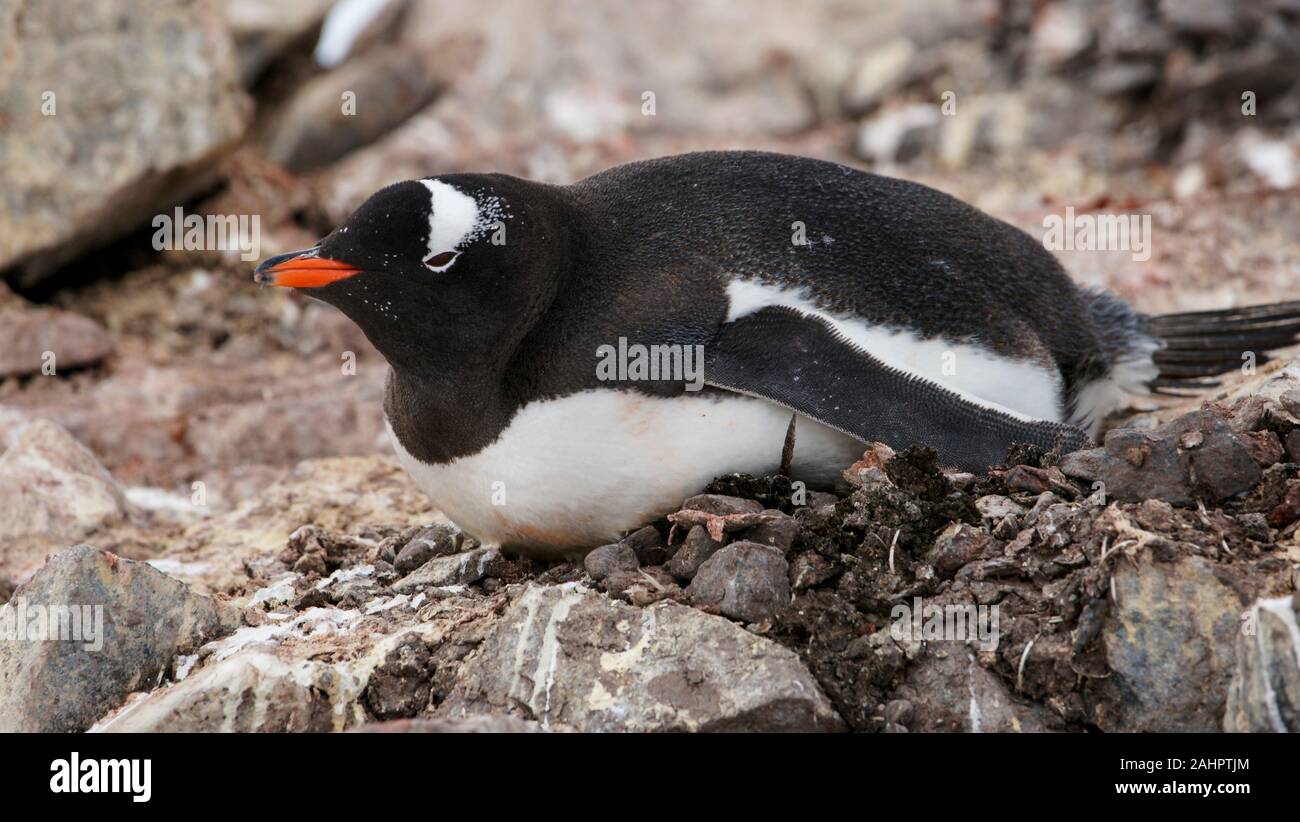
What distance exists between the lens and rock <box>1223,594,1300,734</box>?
2816 mm

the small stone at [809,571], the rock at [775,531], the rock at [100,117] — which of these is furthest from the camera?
the rock at [100,117]

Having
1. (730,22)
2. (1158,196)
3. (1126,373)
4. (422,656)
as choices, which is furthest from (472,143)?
(422,656)

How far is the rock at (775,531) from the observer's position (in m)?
3.58

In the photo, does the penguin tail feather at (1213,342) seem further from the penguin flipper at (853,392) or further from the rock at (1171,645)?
the rock at (1171,645)

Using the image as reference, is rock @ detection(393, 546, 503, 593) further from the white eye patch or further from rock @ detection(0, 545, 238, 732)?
the white eye patch

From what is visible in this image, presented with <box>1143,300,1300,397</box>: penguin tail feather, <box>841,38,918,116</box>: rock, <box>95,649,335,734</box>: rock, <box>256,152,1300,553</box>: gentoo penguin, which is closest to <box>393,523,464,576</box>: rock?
<box>256,152,1300,553</box>: gentoo penguin

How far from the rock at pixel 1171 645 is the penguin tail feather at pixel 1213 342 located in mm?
1971

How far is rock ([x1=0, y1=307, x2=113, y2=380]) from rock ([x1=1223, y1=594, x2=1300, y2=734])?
5504 millimetres

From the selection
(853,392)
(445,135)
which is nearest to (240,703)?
(853,392)

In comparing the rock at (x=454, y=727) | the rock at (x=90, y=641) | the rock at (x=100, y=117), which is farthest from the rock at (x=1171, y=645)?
the rock at (x=100, y=117)

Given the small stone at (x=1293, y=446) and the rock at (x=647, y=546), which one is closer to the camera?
the small stone at (x=1293, y=446)

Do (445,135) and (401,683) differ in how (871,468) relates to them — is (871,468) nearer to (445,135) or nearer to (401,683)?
(401,683)
